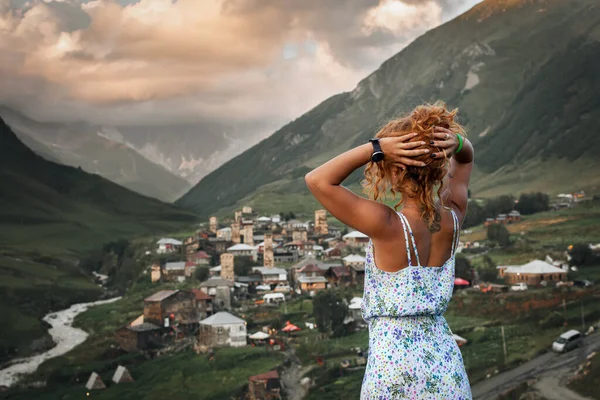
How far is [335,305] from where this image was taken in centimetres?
3862

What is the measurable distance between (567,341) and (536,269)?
13724 millimetres

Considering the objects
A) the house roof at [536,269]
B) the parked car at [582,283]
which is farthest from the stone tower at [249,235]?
the parked car at [582,283]

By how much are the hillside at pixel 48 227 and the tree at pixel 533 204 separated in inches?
1599

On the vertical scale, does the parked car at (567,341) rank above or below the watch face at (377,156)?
below

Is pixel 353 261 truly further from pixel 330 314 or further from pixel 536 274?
pixel 330 314

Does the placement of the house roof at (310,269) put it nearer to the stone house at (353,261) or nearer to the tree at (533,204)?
the stone house at (353,261)

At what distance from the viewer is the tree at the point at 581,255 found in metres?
47.3

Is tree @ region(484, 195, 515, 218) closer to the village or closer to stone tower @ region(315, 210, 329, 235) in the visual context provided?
the village

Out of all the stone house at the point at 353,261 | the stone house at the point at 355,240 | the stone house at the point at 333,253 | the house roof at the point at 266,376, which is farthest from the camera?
the stone house at the point at 355,240

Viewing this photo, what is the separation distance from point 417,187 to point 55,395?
31928 mm

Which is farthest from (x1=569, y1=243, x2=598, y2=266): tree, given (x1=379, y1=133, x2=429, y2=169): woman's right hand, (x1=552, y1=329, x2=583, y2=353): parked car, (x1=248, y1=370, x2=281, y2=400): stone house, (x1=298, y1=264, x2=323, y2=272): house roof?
(x1=379, y1=133, x2=429, y2=169): woman's right hand

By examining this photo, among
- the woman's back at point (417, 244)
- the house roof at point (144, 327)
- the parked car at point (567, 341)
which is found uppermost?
the woman's back at point (417, 244)

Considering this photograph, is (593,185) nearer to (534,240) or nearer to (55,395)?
(534,240)

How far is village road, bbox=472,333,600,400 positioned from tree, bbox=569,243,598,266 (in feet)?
54.1
